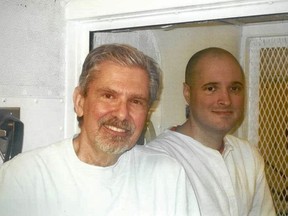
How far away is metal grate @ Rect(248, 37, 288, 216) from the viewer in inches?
59.1

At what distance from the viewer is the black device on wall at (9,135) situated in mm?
811

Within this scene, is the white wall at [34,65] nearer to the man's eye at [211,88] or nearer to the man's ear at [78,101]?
the man's ear at [78,101]

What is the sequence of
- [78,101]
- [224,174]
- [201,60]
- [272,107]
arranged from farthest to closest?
[272,107] → [201,60] → [224,174] → [78,101]

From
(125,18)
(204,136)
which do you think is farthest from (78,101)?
(204,136)

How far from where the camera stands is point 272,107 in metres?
1.52

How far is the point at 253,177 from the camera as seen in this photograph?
1282mm

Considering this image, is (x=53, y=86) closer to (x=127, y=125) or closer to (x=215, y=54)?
(x=127, y=125)

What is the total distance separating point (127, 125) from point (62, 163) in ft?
0.58

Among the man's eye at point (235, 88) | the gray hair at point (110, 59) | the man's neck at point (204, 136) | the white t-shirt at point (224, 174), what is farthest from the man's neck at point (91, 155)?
the man's eye at point (235, 88)

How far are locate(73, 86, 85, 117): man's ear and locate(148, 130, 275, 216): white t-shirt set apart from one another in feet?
0.99

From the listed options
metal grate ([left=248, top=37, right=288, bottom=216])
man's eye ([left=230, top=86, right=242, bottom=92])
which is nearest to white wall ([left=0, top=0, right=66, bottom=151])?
man's eye ([left=230, top=86, right=242, bottom=92])

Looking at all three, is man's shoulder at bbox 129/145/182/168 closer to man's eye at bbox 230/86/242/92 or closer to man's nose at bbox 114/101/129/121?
man's nose at bbox 114/101/129/121

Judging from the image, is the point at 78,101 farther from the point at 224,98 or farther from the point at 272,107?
the point at 272,107

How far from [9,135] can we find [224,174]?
0.69m
